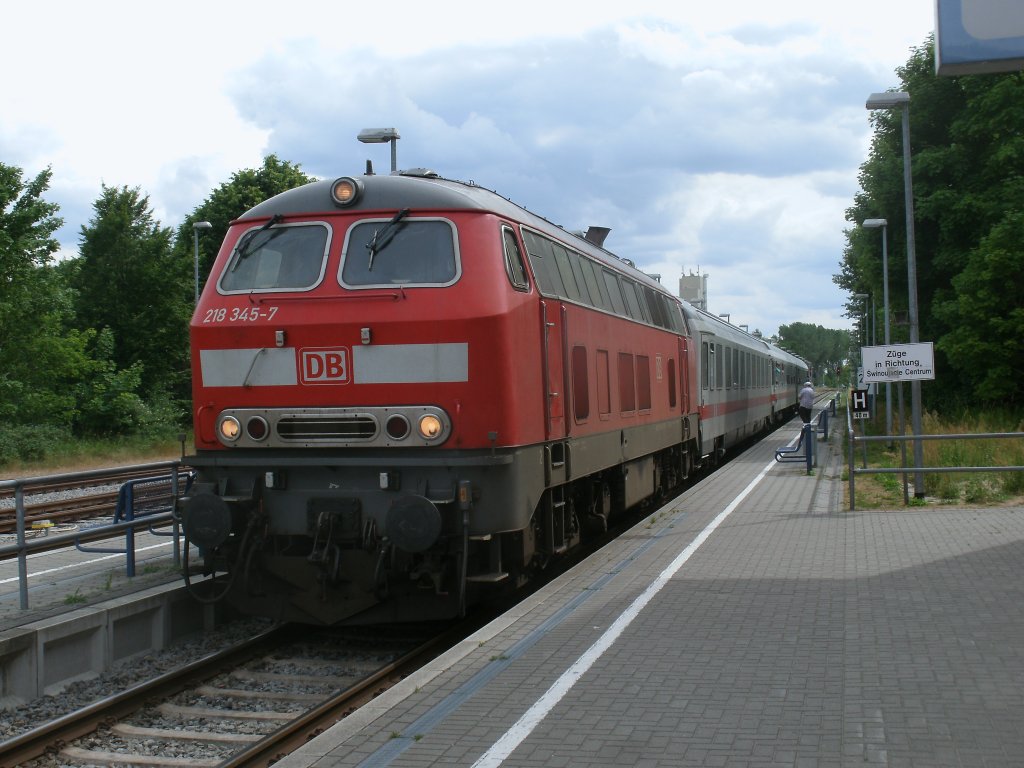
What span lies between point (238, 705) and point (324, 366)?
2.54 meters

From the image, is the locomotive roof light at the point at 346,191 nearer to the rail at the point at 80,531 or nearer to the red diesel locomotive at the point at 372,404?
the red diesel locomotive at the point at 372,404

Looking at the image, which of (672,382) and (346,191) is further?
(672,382)

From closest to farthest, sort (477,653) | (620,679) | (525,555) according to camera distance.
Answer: (620,679) → (477,653) → (525,555)

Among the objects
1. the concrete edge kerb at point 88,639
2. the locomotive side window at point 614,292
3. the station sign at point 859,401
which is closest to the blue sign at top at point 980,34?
the locomotive side window at point 614,292

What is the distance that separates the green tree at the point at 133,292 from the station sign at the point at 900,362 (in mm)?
31506

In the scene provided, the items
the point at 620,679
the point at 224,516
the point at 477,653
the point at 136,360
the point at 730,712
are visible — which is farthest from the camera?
the point at 136,360

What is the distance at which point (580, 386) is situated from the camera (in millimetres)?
10359

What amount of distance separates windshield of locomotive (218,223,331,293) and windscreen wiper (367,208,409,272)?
15.4 inches

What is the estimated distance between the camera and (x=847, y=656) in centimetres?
673

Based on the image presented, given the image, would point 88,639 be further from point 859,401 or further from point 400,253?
point 859,401

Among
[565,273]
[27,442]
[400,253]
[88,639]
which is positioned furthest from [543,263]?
[27,442]

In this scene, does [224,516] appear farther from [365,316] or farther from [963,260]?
[963,260]

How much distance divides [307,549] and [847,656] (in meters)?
4.12

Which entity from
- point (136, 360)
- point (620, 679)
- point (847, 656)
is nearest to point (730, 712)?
point (620, 679)
